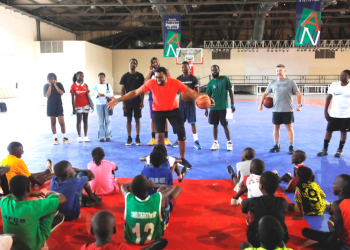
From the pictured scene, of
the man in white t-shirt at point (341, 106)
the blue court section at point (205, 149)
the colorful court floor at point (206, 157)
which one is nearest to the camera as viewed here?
the colorful court floor at point (206, 157)

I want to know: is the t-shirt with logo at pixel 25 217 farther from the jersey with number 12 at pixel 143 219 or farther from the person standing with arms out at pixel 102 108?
the person standing with arms out at pixel 102 108

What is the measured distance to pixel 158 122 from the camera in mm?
4648

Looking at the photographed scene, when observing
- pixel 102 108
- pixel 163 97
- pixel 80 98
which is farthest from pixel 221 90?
pixel 80 98

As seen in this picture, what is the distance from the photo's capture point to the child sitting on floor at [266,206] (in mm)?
2248

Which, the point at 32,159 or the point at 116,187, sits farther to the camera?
the point at 32,159

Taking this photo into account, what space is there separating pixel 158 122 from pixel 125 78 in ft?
7.41

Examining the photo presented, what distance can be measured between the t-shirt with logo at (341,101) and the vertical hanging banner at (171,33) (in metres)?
9.46

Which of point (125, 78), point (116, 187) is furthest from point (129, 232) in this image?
point (125, 78)

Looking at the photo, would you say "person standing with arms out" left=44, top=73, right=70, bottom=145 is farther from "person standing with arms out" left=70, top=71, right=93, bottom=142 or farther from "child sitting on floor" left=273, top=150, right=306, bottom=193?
"child sitting on floor" left=273, top=150, right=306, bottom=193

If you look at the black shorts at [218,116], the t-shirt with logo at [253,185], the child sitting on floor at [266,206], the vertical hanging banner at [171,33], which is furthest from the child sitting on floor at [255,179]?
the vertical hanging banner at [171,33]

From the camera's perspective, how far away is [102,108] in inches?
268

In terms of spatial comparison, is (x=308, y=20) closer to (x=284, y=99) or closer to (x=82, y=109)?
(x=284, y=99)

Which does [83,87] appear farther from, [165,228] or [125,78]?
[165,228]

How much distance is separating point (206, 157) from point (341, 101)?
8.81 ft
